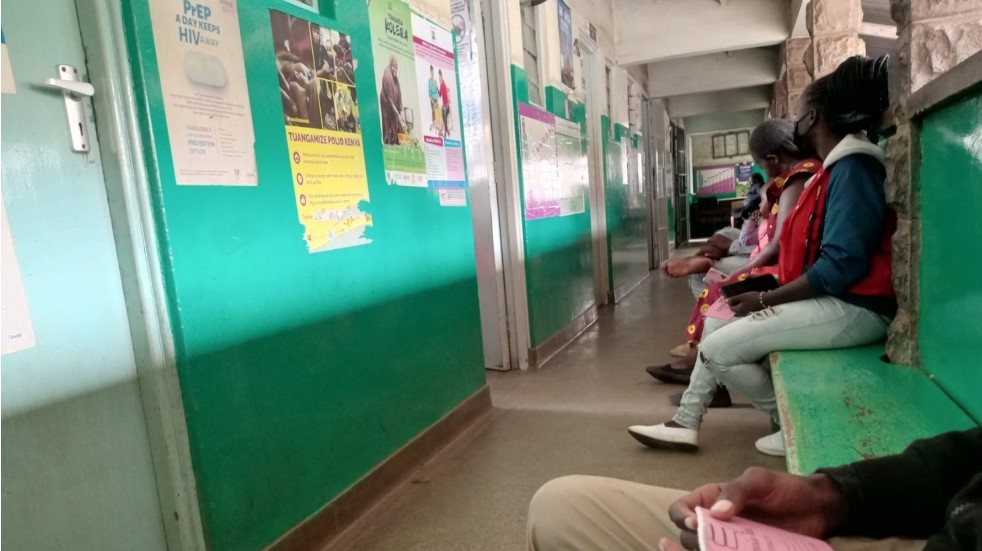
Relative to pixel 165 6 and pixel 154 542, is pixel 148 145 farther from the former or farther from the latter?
pixel 154 542

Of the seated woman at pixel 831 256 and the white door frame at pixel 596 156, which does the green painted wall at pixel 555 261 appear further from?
the seated woman at pixel 831 256

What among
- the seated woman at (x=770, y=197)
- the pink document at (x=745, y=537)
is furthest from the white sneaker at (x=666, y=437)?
the pink document at (x=745, y=537)

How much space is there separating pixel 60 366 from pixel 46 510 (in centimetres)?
27

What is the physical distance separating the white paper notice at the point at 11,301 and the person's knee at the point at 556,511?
993 millimetres

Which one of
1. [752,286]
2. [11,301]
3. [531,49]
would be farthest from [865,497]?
[531,49]

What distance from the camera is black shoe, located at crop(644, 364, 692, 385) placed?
9.66ft

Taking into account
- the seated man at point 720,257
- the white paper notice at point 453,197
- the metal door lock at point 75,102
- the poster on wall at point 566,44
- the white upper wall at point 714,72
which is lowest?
the seated man at point 720,257

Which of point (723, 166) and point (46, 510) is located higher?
point (723, 166)

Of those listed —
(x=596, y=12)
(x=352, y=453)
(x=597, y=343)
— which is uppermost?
(x=596, y=12)

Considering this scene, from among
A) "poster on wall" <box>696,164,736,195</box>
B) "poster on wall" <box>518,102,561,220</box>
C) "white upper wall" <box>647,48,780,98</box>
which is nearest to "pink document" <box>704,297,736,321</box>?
"poster on wall" <box>518,102,561,220</box>

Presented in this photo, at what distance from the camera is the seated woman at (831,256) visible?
1.63m

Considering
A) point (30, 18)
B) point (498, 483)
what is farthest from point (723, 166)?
point (30, 18)

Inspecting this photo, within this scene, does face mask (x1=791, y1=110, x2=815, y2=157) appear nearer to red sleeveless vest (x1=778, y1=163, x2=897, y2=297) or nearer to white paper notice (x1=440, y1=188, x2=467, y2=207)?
red sleeveless vest (x1=778, y1=163, x2=897, y2=297)

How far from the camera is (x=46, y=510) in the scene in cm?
107
